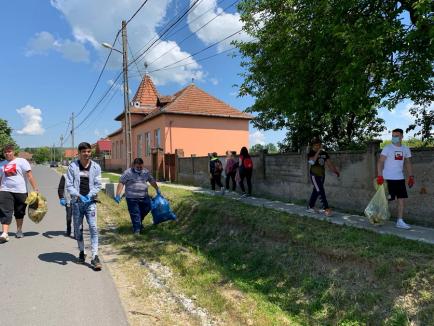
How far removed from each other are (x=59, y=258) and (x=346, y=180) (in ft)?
21.6

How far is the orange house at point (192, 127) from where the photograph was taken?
1098 inches

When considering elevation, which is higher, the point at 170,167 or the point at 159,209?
the point at 170,167

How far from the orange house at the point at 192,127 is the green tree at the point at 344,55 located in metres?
17.7

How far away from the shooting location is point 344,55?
6957 millimetres

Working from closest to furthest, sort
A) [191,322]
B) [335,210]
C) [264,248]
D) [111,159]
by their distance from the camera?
1. [191,322]
2. [264,248]
3. [335,210]
4. [111,159]

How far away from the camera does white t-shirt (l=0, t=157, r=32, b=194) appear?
8.02 meters

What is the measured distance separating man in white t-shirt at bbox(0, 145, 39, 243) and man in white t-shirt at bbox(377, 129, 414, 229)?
265 inches

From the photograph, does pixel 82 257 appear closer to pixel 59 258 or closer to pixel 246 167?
pixel 59 258

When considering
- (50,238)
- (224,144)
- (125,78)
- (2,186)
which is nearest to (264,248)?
(50,238)

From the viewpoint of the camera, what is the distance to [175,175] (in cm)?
2311

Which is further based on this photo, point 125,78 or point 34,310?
point 125,78

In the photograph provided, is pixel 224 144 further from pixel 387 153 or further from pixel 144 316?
pixel 144 316

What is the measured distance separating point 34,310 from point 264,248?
12.8ft

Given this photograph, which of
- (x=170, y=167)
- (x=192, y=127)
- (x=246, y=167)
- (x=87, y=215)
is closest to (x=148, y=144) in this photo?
(x=192, y=127)
